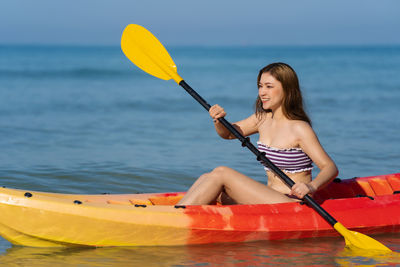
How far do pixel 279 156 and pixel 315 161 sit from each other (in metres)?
0.24

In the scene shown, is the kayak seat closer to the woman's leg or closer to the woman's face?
the woman's leg

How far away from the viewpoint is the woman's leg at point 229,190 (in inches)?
157

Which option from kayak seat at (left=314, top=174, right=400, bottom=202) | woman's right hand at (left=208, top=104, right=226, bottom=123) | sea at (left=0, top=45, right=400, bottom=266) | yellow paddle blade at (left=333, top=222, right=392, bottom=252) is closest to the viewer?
sea at (left=0, top=45, right=400, bottom=266)

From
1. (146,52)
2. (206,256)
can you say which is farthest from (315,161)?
(146,52)

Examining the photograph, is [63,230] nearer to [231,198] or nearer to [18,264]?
[18,264]

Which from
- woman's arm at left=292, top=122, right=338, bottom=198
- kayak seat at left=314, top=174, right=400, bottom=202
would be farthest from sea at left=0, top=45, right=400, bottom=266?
kayak seat at left=314, top=174, right=400, bottom=202

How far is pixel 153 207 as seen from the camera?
396 cm

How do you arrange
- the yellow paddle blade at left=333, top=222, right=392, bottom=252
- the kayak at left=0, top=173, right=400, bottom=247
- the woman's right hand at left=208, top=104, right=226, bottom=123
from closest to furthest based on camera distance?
the kayak at left=0, top=173, right=400, bottom=247, the yellow paddle blade at left=333, top=222, right=392, bottom=252, the woman's right hand at left=208, top=104, right=226, bottom=123

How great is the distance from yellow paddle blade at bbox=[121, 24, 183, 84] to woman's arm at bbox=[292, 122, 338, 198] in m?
1.29

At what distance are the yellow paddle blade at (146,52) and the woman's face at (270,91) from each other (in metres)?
0.96

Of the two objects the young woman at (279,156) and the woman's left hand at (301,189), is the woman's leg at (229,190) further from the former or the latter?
the woman's left hand at (301,189)

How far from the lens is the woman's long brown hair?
411 cm

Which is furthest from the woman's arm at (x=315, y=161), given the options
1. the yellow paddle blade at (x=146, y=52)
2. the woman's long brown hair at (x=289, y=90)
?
the yellow paddle blade at (x=146, y=52)

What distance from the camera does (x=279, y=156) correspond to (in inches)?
162
